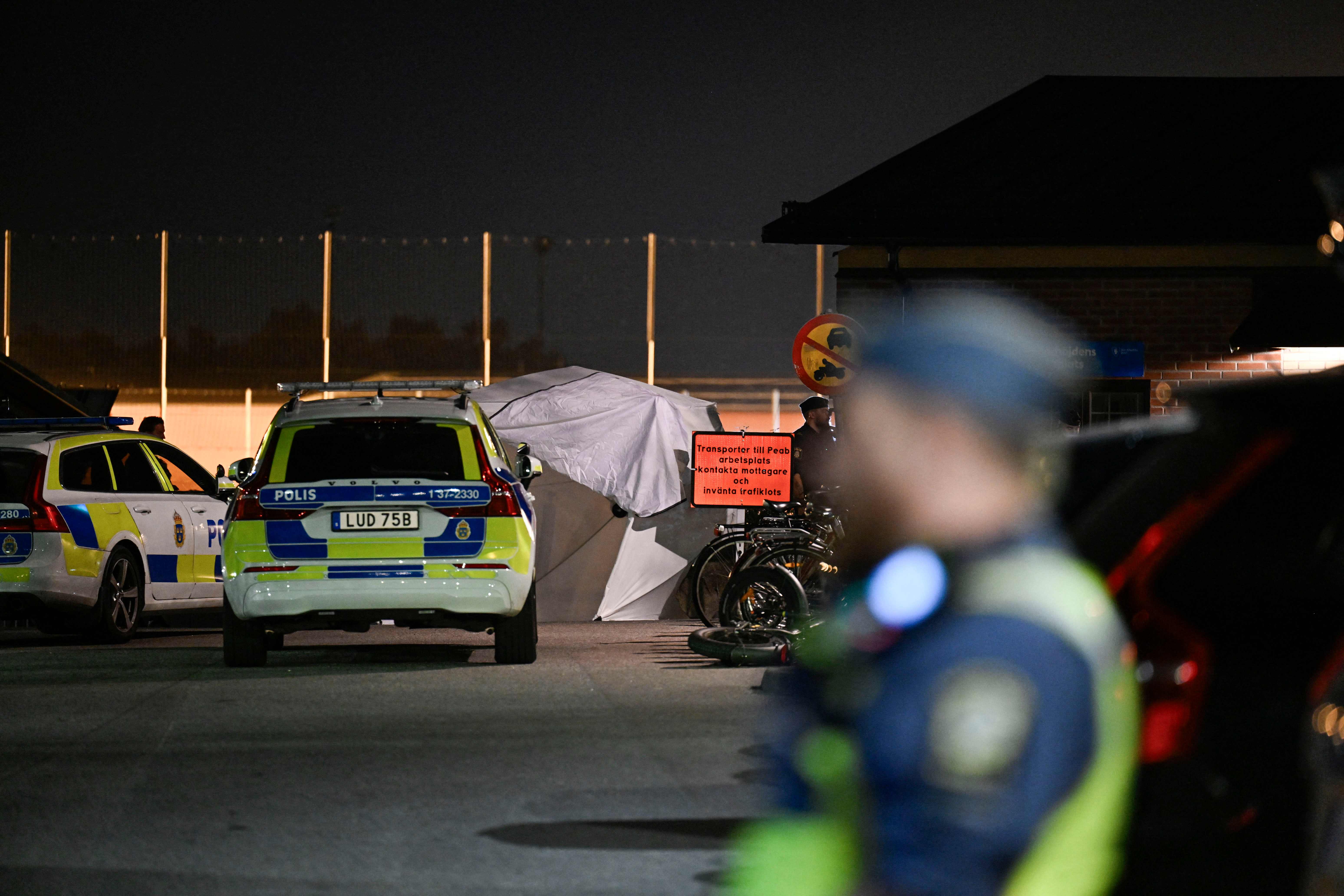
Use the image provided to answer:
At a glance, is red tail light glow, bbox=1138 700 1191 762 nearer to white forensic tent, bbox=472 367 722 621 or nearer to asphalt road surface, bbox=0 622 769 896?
asphalt road surface, bbox=0 622 769 896

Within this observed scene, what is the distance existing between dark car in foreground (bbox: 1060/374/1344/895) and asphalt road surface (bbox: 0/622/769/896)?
97.7 inches

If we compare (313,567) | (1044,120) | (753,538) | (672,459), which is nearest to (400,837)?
(313,567)

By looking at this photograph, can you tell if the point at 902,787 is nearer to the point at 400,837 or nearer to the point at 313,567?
the point at 400,837

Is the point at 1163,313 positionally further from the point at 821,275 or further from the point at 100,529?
the point at 821,275

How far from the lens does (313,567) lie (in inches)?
411

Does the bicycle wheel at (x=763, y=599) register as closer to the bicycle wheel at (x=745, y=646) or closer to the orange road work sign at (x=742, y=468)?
the bicycle wheel at (x=745, y=646)

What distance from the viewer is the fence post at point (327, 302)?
36.6 m

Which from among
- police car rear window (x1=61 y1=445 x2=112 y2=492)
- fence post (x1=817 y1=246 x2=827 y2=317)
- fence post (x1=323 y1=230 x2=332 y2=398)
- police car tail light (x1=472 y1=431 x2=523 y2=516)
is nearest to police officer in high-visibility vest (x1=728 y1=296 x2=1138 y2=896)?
police car tail light (x1=472 y1=431 x2=523 y2=516)

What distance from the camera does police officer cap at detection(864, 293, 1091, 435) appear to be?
2.54 meters

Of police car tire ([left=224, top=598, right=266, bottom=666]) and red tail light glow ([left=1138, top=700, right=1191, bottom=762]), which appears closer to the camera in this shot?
red tail light glow ([left=1138, top=700, right=1191, bottom=762])

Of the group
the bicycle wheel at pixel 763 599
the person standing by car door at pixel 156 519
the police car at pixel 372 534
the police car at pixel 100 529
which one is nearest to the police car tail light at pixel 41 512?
the police car at pixel 100 529

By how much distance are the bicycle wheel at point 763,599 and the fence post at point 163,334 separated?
25.9 metres

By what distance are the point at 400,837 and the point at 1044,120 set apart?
633 inches

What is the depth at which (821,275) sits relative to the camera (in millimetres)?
34219
